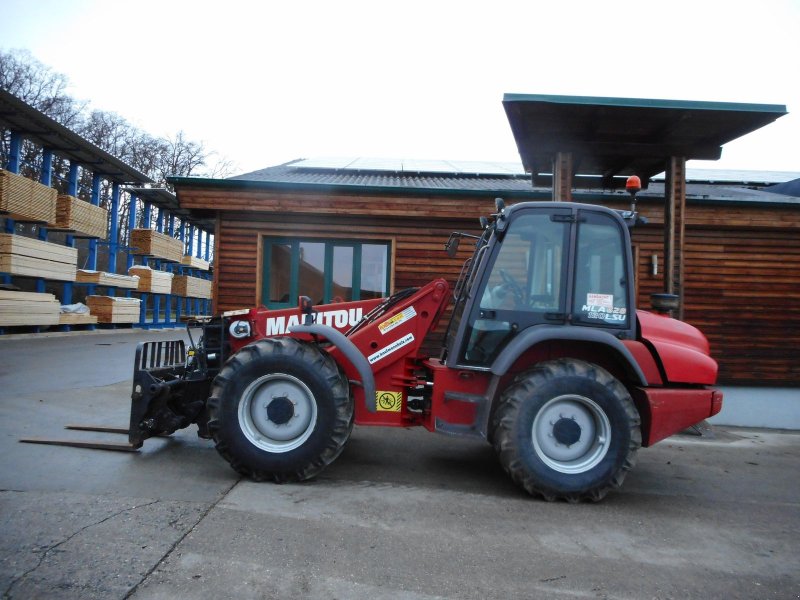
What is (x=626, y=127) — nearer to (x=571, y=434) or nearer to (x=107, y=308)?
(x=571, y=434)

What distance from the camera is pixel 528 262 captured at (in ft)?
15.5

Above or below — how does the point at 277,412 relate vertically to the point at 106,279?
below

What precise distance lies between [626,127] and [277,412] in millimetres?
6069

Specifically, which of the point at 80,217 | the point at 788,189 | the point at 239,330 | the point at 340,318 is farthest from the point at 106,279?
the point at 788,189

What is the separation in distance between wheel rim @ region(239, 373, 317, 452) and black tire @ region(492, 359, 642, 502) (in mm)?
1615

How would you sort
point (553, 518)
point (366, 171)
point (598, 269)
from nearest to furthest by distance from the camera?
point (553, 518) < point (598, 269) < point (366, 171)

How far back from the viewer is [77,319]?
750 inches

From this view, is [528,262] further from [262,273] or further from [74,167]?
[74,167]

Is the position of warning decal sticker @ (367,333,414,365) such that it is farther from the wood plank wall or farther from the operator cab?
the wood plank wall

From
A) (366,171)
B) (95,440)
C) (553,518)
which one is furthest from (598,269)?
(366,171)

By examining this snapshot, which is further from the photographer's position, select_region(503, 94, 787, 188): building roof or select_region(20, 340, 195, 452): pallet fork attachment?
select_region(503, 94, 787, 188): building roof

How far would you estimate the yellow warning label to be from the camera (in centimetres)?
490

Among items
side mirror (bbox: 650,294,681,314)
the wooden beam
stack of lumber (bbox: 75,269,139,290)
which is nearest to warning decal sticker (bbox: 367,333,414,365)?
side mirror (bbox: 650,294,681,314)

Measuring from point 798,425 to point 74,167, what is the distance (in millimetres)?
24217
